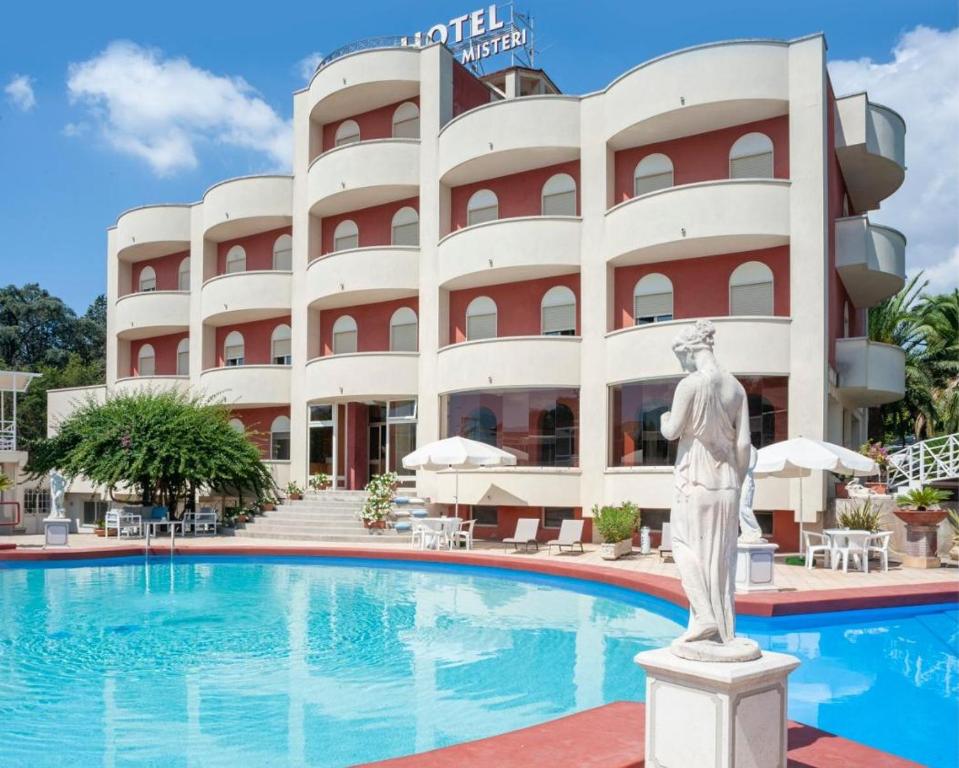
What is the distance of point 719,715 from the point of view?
5098 mm

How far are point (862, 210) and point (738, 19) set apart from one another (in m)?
8.21

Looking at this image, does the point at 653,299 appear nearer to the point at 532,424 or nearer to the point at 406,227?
the point at 532,424

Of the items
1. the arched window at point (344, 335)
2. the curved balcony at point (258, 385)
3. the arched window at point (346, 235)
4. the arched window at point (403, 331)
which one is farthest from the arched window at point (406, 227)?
the curved balcony at point (258, 385)

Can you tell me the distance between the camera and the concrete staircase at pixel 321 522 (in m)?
23.4

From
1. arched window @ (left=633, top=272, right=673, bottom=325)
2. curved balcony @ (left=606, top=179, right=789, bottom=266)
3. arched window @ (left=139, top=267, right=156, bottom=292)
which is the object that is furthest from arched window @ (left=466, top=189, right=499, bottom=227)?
arched window @ (left=139, top=267, right=156, bottom=292)

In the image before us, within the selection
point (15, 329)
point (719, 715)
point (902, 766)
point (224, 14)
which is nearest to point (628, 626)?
point (902, 766)

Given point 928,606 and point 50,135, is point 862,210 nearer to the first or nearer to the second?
point 928,606

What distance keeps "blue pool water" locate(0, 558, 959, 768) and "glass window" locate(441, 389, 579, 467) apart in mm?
6230

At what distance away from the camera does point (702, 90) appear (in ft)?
67.8

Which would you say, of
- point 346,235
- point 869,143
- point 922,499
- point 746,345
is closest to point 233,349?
point 346,235

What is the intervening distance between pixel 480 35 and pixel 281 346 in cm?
1380

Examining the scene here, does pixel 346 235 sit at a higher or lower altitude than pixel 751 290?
higher

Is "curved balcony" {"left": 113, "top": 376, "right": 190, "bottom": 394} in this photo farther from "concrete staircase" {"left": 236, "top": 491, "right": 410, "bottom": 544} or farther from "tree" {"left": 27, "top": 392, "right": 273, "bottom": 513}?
"concrete staircase" {"left": 236, "top": 491, "right": 410, "bottom": 544}

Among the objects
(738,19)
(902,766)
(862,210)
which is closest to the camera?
(902,766)
